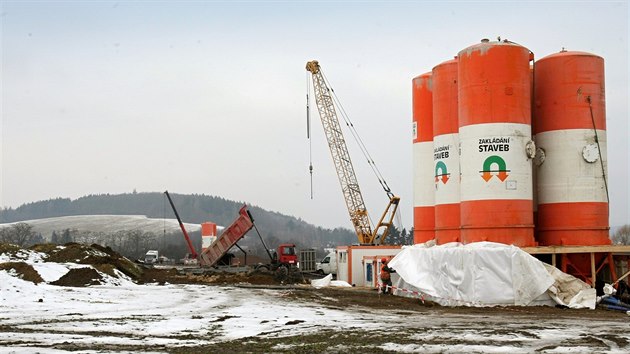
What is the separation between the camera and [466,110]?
29.4 metres

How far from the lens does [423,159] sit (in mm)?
36781

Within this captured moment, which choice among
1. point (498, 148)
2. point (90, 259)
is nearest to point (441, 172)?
point (498, 148)

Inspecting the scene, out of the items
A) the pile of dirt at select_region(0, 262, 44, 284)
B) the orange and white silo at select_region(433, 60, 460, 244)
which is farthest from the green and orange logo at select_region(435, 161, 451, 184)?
the pile of dirt at select_region(0, 262, 44, 284)

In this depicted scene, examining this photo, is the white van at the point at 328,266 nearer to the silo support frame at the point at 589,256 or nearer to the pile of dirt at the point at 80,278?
the pile of dirt at the point at 80,278

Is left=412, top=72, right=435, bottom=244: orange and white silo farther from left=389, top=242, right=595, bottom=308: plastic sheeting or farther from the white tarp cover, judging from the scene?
left=389, top=242, right=595, bottom=308: plastic sheeting

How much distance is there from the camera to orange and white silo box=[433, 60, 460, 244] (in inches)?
1257

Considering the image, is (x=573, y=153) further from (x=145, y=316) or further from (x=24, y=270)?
(x=24, y=270)

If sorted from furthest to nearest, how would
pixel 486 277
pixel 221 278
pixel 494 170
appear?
pixel 221 278, pixel 494 170, pixel 486 277

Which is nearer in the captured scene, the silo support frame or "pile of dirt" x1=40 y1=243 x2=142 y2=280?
the silo support frame

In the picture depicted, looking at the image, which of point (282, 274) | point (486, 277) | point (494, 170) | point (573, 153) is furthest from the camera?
point (282, 274)

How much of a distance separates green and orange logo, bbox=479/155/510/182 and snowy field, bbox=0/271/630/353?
6734 millimetres

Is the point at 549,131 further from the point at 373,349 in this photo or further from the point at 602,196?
the point at 373,349

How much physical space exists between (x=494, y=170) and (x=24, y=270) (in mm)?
25095

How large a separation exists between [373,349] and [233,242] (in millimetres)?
38568
